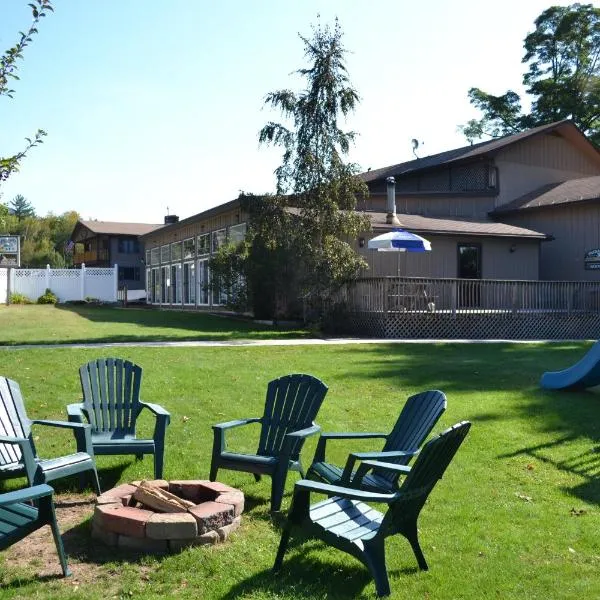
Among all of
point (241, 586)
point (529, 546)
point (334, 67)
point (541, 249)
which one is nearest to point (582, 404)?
point (529, 546)

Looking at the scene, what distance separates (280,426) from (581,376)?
5652mm

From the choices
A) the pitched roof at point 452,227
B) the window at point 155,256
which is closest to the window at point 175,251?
the window at point 155,256

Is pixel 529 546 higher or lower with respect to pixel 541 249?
lower

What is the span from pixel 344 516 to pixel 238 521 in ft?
2.83

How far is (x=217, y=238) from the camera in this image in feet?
96.0

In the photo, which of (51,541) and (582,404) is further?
(582,404)

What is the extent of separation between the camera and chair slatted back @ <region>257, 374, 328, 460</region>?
20.1 ft

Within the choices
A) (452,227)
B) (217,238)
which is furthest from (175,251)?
(452,227)

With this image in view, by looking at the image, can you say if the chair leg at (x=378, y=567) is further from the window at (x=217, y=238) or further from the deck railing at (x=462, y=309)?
the window at (x=217, y=238)

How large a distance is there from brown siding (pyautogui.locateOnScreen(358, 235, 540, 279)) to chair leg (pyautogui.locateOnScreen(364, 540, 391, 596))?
18.7 m

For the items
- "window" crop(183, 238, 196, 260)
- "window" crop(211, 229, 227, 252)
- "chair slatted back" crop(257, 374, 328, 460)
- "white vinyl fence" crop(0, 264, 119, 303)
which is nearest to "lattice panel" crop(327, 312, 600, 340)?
"window" crop(211, 229, 227, 252)

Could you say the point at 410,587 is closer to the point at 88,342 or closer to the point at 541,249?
the point at 88,342

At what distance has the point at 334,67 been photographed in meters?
19.8

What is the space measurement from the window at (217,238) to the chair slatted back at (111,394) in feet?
70.6
